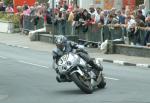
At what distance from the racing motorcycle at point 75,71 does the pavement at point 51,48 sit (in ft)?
24.7

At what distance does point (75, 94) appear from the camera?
52.2 feet

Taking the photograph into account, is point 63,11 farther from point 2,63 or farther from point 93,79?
point 93,79

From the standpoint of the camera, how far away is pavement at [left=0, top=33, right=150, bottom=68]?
24.8 m

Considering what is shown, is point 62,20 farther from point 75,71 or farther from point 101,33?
point 75,71

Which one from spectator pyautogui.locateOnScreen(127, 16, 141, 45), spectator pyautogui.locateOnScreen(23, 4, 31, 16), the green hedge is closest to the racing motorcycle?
spectator pyautogui.locateOnScreen(127, 16, 141, 45)

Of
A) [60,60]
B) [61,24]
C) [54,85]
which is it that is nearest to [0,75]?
[54,85]

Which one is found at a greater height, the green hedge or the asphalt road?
the green hedge

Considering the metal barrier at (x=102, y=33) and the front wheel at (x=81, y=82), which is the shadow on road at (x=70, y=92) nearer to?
the front wheel at (x=81, y=82)

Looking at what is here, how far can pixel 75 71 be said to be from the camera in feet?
51.8

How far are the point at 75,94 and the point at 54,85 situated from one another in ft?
7.16

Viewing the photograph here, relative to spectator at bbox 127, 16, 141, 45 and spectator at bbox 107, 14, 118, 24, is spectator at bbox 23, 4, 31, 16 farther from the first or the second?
spectator at bbox 127, 16, 141, 45

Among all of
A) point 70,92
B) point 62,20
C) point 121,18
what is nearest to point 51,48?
point 62,20

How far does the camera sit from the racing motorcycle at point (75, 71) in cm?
1577

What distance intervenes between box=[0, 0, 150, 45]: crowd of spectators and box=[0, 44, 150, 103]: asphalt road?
120 inches
